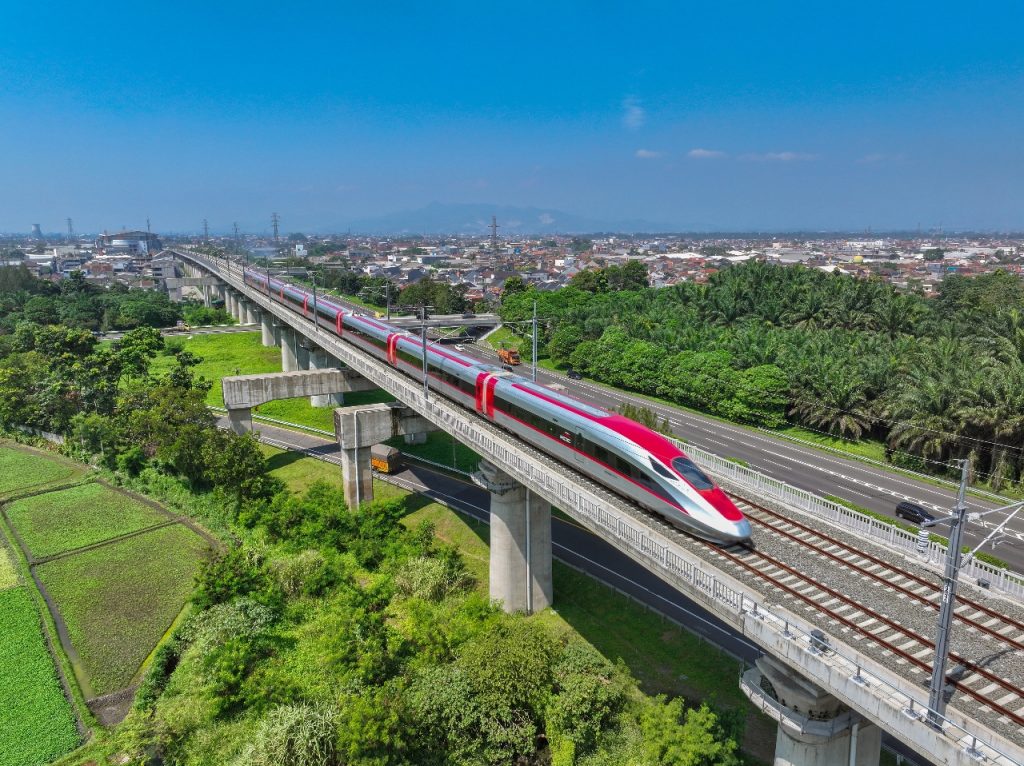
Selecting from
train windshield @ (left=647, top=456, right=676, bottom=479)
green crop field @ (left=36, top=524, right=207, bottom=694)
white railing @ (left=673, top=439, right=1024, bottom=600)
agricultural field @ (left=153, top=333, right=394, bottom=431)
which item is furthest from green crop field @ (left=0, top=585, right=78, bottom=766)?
agricultural field @ (left=153, top=333, right=394, bottom=431)

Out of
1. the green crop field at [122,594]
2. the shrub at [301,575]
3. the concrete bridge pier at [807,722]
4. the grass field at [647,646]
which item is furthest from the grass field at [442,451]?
the concrete bridge pier at [807,722]

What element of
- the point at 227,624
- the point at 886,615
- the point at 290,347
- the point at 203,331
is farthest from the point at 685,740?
the point at 203,331

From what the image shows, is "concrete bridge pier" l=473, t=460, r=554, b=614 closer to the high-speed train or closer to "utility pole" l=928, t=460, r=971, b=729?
the high-speed train

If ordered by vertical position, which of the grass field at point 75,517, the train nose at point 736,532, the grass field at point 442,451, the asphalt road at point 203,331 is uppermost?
the train nose at point 736,532

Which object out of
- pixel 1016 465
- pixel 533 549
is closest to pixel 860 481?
pixel 1016 465

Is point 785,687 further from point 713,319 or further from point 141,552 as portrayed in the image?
point 713,319

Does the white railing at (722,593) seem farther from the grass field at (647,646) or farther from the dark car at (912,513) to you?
the dark car at (912,513)

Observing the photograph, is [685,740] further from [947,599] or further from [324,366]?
[324,366]
